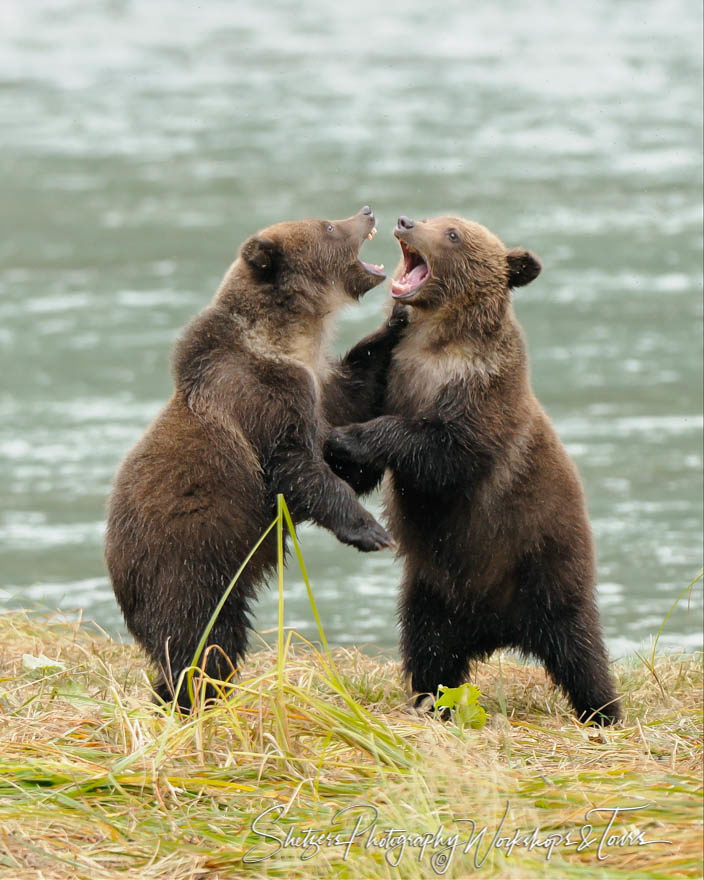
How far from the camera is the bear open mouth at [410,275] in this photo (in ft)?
21.9

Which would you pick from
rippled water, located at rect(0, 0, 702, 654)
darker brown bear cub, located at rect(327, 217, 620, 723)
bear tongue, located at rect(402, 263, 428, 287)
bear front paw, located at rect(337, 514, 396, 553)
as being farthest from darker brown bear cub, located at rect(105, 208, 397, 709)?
rippled water, located at rect(0, 0, 702, 654)

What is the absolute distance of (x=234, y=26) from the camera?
27500 millimetres

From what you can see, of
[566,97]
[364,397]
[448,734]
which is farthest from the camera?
[566,97]

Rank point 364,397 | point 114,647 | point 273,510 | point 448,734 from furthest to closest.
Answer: point 114,647, point 364,397, point 273,510, point 448,734

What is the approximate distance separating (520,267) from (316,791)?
3.00m

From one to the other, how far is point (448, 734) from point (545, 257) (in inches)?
500

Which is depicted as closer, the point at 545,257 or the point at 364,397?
the point at 364,397

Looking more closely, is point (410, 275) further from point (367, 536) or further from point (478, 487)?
point (367, 536)

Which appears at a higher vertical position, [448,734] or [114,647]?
[448,734]

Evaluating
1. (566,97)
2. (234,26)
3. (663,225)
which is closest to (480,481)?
(663,225)

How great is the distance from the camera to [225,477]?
19.9ft

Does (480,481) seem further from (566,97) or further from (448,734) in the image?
(566,97)

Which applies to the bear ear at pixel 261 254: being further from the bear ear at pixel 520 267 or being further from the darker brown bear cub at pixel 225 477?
the bear ear at pixel 520 267

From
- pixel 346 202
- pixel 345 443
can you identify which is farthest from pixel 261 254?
pixel 346 202
